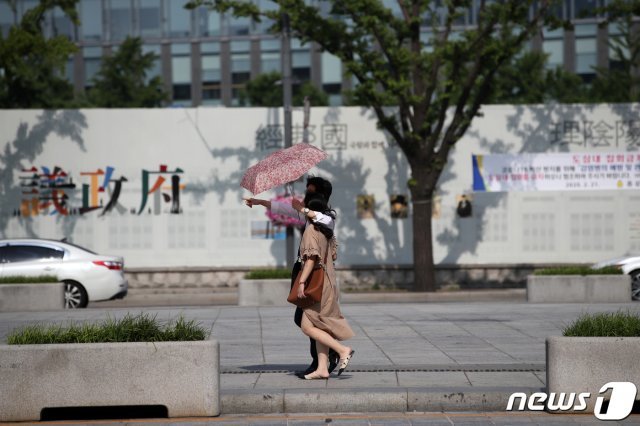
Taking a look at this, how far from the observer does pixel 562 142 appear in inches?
1162

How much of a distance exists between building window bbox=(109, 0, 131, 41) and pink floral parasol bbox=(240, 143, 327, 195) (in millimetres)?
51433

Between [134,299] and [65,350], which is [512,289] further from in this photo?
[65,350]

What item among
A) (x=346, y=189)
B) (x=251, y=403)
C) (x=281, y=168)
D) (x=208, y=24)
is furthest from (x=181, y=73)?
(x=251, y=403)

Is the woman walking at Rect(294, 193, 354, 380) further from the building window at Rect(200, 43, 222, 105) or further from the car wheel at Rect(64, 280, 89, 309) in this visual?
the building window at Rect(200, 43, 222, 105)

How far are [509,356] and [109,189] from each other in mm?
19077

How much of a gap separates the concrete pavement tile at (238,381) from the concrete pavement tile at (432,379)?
137cm

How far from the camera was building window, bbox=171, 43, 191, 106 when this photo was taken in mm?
61062

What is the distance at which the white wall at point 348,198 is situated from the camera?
29.3 metres

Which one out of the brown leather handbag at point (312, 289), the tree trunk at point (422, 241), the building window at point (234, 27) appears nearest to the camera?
the brown leather handbag at point (312, 289)

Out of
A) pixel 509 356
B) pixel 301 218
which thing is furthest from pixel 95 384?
pixel 509 356

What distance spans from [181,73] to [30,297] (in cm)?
4332

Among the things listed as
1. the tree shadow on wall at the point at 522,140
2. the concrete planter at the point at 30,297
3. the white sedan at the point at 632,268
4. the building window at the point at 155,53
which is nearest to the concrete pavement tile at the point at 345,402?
the concrete planter at the point at 30,297

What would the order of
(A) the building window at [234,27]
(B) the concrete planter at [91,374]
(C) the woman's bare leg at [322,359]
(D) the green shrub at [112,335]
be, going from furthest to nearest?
(A) the building window at [234,27]
(C) the woman's bare leg at [322,359]
(D) the green shrub at [112,335]
(B) the concrete planter at [91,374]

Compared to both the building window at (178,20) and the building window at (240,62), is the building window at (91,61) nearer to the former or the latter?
the building window at (178,20)
